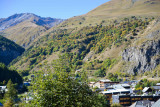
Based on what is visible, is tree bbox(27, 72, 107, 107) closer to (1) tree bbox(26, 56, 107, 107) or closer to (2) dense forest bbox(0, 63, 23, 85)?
(1) tree bbox(26, 56, 107, 107)

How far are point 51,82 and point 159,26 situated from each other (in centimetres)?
16461

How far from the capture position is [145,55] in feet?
513

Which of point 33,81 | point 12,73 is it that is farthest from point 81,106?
point 12,73

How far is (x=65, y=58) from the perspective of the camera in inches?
869

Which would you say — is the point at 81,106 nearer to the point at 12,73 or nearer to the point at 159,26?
the point at 12,73

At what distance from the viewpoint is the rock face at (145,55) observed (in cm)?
15162

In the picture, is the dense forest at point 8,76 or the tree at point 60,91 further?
the dense forest at point 8,76

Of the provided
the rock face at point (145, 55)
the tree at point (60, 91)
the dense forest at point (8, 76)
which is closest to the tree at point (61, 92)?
the tree at point (60, 91)

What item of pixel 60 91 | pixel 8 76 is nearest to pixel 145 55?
pixel 8 76

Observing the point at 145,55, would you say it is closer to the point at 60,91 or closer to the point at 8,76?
the point at 8,76

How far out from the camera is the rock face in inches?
5969

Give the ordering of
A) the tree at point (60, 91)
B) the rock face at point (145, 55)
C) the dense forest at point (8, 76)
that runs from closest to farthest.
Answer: the tree at point (60, 91)
the dense forest at point (8, 76)
the rock face at point (145, 55)

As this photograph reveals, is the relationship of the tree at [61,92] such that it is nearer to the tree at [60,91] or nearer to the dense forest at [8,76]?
the tree at [60,91]

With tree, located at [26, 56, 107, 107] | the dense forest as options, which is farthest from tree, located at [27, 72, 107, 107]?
the dense forest
